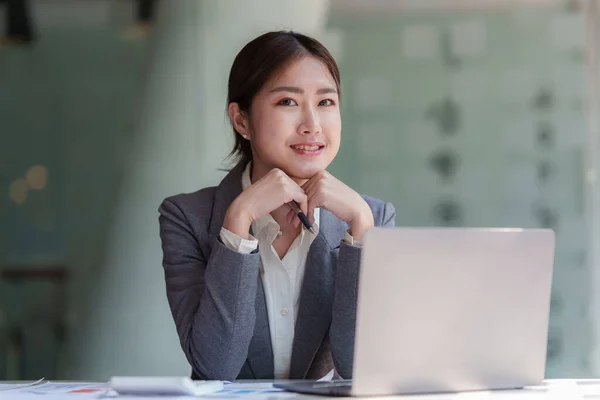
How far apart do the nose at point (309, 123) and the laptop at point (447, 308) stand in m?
0.82

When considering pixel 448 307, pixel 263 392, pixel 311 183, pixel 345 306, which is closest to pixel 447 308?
pixel 448 307

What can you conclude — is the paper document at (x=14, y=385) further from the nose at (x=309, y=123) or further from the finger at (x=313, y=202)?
the nose at (x=309, y=123)

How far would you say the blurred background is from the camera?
419cm

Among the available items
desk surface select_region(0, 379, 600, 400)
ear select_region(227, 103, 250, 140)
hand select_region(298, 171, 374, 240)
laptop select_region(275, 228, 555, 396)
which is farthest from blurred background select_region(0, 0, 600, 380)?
laptop select_region(275, 228, 555, 396)

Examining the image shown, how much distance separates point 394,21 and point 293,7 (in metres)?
0.51

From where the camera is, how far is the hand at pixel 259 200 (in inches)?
72.8

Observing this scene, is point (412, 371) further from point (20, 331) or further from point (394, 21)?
point (20, 331)

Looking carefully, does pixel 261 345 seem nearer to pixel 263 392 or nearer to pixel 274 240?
pixel 274 240

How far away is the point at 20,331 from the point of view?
14.7 ft

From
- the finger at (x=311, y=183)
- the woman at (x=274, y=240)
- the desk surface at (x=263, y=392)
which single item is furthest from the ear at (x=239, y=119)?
the desk surface at (x=263, y=392)

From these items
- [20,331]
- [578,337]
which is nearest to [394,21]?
[578,337]

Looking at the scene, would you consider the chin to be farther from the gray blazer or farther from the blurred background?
the blurred background

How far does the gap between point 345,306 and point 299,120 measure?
489mm

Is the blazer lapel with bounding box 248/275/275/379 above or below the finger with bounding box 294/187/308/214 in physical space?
below
